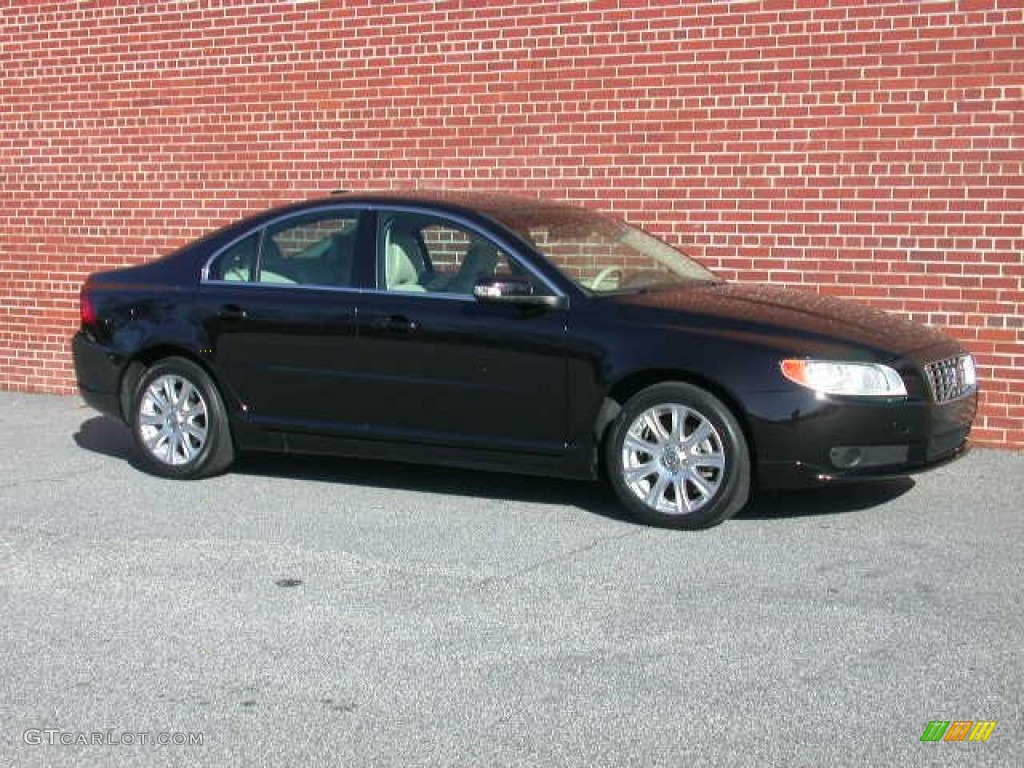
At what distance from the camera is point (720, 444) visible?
23.9 feet

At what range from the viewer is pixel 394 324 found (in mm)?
8055

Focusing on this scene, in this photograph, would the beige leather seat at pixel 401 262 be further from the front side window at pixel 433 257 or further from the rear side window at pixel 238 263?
the rear side window at pixel 238 263

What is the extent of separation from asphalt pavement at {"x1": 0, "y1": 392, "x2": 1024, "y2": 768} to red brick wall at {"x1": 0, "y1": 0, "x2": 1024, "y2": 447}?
5.87 ft

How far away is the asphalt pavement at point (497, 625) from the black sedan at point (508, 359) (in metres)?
0.32

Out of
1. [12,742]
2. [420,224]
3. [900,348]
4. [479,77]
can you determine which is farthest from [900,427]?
[479,77]

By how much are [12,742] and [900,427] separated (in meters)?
4.25

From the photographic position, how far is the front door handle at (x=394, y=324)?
802 cm

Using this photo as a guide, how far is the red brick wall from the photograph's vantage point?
9.57m

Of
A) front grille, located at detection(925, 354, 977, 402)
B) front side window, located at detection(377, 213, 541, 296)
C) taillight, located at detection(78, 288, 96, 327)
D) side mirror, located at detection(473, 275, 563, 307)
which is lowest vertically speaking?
front grille, located at detection(925, 354, 977, 402)

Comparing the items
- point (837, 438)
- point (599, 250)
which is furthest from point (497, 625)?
point (599, 250)

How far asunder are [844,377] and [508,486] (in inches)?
85.2

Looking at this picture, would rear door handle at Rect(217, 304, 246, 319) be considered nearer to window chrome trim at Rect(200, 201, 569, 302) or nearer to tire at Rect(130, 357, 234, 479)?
window chrome trim at Rect(200, 201, 569, 302)

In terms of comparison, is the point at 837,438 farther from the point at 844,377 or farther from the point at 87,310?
the point at 87,310

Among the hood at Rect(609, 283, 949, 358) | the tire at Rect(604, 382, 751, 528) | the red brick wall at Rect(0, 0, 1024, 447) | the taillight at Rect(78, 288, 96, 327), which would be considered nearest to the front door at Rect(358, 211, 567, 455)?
the tire at Rect(604, 382, 751, 528)
